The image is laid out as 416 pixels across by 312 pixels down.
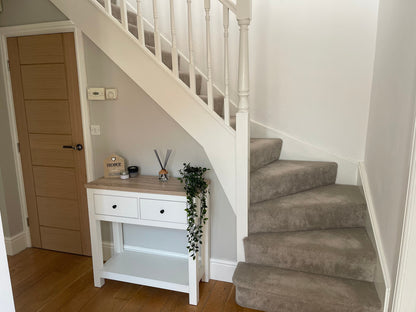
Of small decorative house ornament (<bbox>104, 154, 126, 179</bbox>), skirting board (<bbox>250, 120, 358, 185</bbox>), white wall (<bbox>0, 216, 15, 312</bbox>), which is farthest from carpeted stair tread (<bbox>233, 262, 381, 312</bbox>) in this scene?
white wall (<bbox>0, 216, 15, 312</bbox>)

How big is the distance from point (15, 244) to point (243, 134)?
249 centimetres

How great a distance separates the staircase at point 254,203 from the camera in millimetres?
Answer: 1950

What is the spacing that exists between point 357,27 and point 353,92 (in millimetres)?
545

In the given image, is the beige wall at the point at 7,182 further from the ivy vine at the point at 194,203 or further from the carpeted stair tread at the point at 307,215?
the carpeted stair tread at the point at 307,215

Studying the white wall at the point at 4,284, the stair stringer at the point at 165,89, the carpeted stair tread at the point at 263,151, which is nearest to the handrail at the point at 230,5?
the stair stringer at the point at 165,89

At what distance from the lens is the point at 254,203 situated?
234cm

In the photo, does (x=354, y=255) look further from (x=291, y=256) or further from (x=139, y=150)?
(x=139, y=150)

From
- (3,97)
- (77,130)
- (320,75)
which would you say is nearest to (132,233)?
(77,130)

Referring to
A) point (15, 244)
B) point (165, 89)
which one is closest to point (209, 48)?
point (165, 89)

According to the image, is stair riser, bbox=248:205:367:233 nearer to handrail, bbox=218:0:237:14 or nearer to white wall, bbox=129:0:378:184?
white wall, bbox=129:0:378:184

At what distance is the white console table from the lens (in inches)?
84.0

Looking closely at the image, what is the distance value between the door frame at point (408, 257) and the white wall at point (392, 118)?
7 centimetres

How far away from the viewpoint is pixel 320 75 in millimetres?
2717

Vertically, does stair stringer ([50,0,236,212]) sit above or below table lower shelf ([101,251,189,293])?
above
